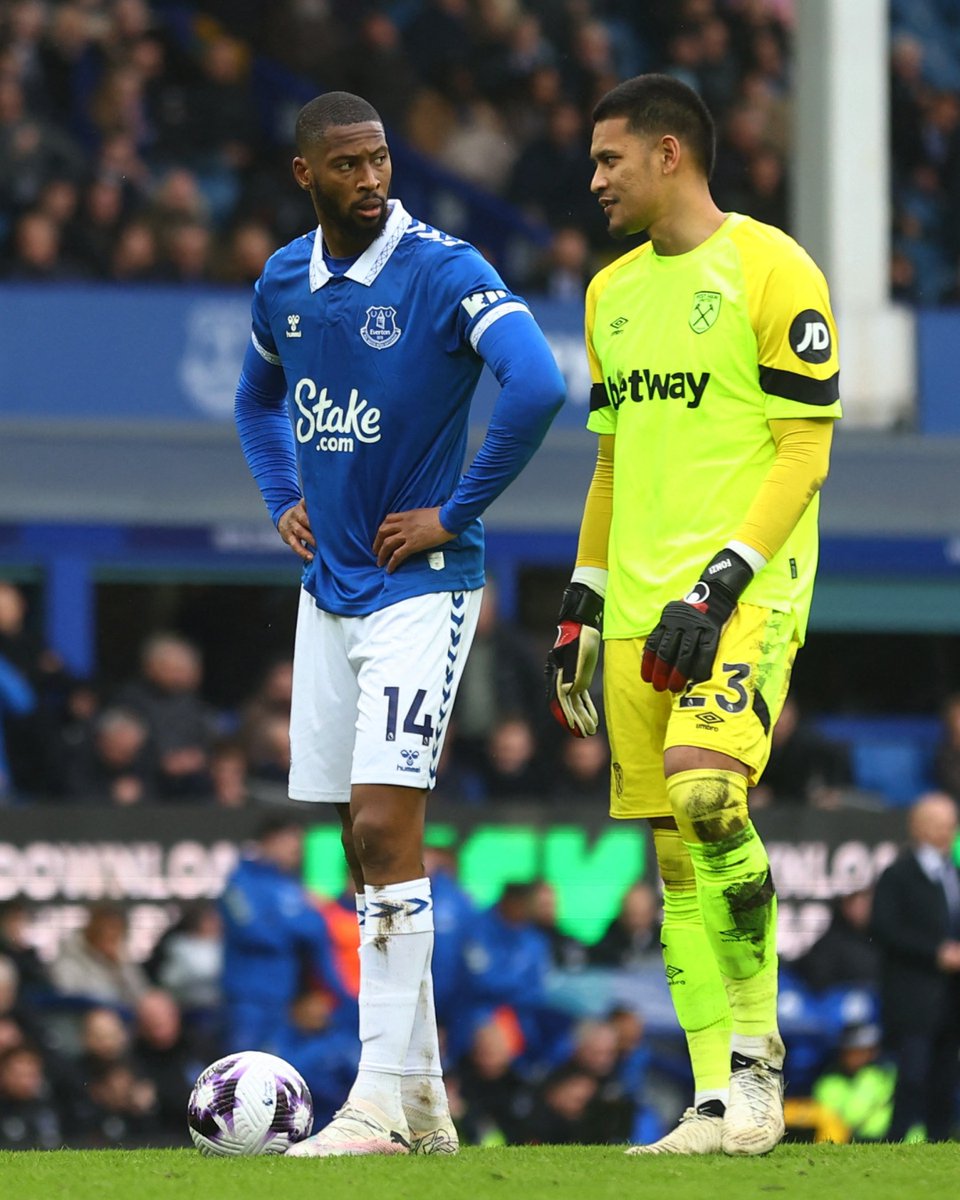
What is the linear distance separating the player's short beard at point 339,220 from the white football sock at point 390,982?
1503mm

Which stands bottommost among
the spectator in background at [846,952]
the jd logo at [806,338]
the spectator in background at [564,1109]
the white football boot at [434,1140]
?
the spectator in background at [564,1109]

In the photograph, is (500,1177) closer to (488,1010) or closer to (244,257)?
(488,1010)

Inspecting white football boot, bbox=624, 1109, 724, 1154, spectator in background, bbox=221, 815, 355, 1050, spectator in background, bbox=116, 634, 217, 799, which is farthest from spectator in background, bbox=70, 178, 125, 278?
white football boot, bbox=624, 1109, 724, 1154

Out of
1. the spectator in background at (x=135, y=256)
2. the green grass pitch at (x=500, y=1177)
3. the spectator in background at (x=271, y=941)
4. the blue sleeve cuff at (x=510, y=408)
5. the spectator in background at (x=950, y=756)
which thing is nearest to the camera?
the green grass pitch at (x=500, y=1177)

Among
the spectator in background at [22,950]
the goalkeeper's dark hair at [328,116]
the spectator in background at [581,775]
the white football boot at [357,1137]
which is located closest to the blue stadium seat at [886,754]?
the spectator in background at [581,775]

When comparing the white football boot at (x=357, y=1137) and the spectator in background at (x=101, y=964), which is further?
the spectator in background at (x=101, y=964)

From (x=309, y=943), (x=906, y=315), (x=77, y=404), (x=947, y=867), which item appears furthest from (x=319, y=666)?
(x=906, y=315)

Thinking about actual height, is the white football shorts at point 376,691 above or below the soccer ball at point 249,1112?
above

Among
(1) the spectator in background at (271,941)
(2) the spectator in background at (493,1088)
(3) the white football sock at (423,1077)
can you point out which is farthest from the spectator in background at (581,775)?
(3) the white football sock at (423,1077)

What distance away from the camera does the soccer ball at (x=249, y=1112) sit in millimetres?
5598

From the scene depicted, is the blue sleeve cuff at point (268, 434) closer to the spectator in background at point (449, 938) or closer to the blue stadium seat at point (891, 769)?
the spectator in background at point (449, 938)

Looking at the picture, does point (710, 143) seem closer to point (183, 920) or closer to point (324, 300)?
point (324, 300)

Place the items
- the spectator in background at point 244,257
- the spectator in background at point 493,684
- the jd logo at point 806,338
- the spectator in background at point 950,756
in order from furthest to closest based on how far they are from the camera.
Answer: the spectator in background at point 244,257
the spectator in background at point 950,756
the spectator in background at point 493,684
the jd logo at point 806,338

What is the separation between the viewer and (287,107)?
645 inches
